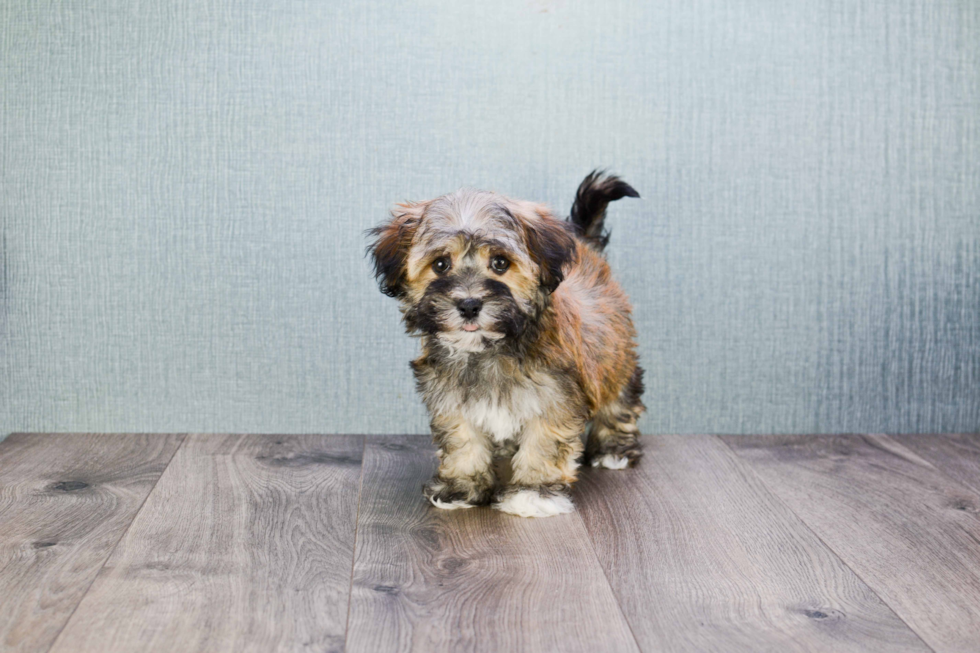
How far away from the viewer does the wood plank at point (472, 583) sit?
178cm

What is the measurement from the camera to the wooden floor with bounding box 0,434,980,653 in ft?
5.91

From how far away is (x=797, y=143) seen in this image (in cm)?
319

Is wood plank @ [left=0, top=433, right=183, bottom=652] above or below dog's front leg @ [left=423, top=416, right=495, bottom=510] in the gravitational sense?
below

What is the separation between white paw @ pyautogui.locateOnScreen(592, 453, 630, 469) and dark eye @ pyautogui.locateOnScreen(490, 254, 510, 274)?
91cm

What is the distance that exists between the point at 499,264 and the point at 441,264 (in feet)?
0.45

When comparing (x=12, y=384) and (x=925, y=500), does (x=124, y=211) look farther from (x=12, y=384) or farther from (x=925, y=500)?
(x=925, y=500)

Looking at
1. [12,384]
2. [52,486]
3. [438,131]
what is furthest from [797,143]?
[12,384]

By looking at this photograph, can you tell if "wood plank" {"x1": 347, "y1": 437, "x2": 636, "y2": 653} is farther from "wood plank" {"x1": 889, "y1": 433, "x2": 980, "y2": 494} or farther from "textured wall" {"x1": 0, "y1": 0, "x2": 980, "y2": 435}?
"wood plank" {"x1": 889, "y1": 433, "x2": 980, "y2": 494}

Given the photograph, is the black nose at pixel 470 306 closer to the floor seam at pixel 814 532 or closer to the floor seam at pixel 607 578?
the floor seam at pixel 607 578

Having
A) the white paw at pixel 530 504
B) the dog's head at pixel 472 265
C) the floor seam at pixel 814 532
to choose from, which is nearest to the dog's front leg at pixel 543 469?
the white paw at pixel 530 504

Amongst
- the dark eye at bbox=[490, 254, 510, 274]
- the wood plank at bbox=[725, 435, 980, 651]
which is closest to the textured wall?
the wood plank at bbox=[725, 435, 980, 651]

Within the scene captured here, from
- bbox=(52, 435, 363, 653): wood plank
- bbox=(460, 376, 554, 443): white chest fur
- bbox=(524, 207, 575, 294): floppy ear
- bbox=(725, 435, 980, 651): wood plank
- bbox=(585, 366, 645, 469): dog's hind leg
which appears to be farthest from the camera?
bbox=(585, 366, 645, 469): dog's hind leg

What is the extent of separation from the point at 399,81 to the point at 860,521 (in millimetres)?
1900

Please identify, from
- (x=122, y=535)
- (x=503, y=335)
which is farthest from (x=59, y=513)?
(x=503, y=335)
